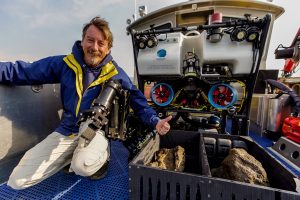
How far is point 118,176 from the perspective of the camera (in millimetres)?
1370

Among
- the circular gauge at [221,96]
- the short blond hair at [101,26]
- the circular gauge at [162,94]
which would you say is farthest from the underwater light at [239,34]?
the short blond hair at [101,26]

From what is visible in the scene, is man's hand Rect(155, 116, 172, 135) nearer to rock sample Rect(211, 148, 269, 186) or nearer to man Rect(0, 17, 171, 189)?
man Rect(0, 17, 171, 189)

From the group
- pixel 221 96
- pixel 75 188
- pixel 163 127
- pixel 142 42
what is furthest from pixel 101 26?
pixel 221 96

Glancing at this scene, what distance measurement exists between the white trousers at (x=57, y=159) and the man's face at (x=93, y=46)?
0.62m

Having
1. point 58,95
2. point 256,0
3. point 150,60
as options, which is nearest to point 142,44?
point 150,60

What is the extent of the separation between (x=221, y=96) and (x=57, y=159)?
1679mm

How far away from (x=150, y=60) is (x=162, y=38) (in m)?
0.30

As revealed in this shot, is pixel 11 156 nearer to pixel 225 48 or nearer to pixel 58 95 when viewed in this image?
pixel 58 95

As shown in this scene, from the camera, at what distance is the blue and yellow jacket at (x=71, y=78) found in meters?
1.34

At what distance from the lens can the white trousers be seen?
1.13 m

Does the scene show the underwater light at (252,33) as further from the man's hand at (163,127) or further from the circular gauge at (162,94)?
the man's hand at (163,127)

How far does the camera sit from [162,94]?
2.04 m

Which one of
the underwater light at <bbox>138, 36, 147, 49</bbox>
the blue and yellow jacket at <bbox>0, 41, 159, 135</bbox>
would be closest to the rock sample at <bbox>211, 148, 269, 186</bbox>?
the blue and yellow jacket at <bbox>0, 41, 159, 135</bbox>

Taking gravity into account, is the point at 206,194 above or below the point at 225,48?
below
